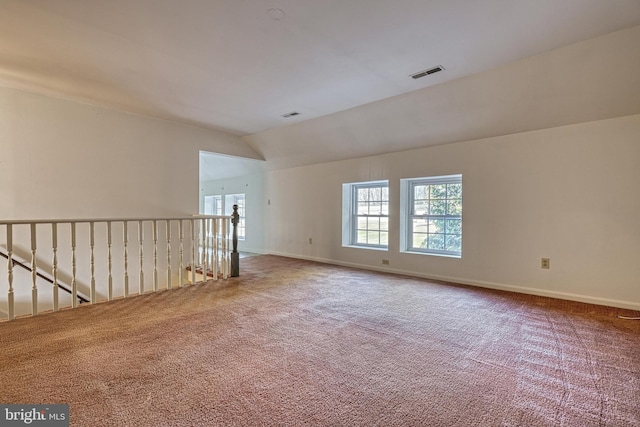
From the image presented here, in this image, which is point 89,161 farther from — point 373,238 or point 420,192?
point 420,192

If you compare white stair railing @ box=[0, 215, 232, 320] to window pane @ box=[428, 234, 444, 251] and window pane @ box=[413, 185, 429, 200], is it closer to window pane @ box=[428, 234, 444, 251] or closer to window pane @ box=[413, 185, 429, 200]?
window pane @ box=[413, 185, 429, 200]

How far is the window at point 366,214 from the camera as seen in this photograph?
5.61 meters

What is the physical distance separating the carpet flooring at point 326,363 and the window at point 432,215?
4.81 feet

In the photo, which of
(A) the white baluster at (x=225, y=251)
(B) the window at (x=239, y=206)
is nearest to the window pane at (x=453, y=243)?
(A) the white baluster at (x=225, y=251)

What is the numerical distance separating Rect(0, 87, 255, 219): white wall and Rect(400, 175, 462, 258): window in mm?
3876

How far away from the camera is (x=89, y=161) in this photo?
4.38 m

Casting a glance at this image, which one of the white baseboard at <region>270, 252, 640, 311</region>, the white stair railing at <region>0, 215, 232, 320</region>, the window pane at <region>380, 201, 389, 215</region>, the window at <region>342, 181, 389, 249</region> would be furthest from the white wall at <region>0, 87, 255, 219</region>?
the white baseboard at <region>270, 252, 640, 311</region>

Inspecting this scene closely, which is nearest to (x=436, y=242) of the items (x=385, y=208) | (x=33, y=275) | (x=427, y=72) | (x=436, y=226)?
(x=436, y=226)

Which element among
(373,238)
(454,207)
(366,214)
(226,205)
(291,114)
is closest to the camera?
(454,207)

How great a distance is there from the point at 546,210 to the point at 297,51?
3580 mm

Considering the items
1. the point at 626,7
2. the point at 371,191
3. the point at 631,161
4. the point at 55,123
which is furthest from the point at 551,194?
the point at 55,123

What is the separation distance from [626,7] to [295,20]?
8.28ft

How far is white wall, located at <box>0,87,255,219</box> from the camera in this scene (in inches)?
151

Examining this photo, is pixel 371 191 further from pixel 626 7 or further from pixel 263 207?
pixel 626 7
